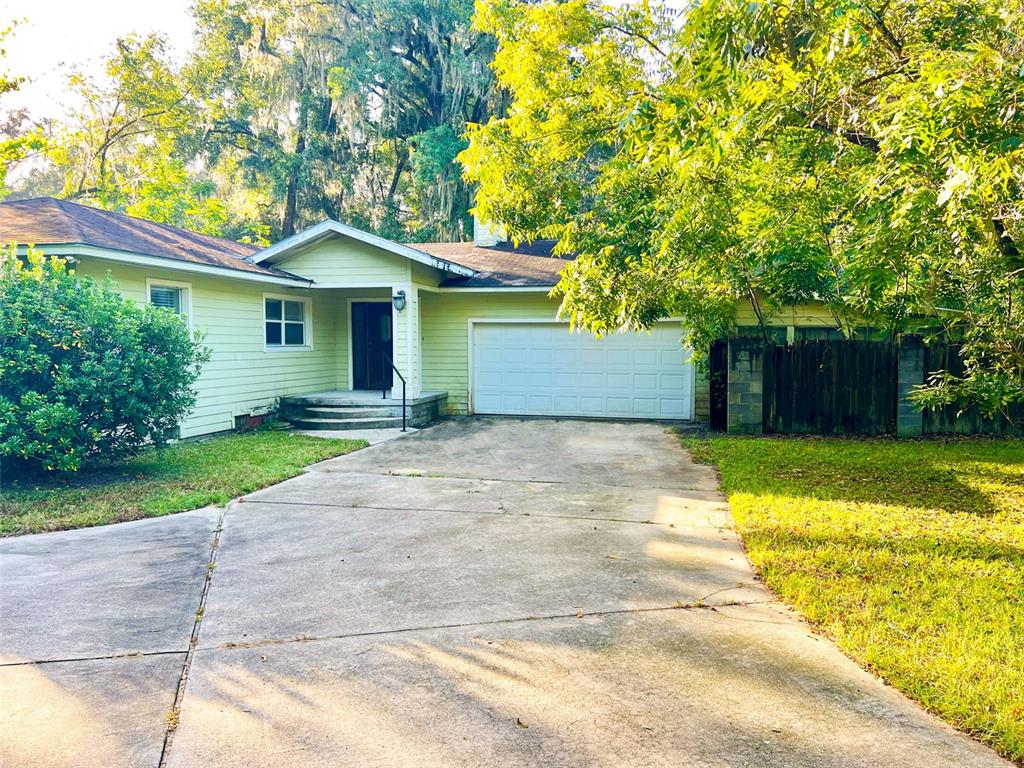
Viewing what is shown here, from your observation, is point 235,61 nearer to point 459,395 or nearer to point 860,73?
point 459,395

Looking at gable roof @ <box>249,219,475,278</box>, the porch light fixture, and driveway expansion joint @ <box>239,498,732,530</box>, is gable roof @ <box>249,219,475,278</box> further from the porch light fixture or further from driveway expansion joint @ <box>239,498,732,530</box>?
driveway expansion joint @ <box>239,498,732,530</box>

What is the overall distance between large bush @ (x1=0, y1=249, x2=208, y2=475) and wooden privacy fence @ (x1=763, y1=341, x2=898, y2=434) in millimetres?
8695

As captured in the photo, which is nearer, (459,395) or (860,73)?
(860,73)

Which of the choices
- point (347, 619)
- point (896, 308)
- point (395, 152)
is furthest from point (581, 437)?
point (395, 152)

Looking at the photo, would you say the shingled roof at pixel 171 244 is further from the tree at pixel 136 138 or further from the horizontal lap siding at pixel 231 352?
the tree at pixel 136 138

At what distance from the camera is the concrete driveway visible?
105 inches

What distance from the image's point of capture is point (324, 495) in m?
7.05

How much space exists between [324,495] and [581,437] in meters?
5.14

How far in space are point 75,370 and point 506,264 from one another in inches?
356

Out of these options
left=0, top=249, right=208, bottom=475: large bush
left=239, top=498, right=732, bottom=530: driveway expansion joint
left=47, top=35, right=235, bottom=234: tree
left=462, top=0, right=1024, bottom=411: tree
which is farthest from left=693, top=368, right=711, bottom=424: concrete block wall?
left=47, top=35, right=235, bottom=234: tree

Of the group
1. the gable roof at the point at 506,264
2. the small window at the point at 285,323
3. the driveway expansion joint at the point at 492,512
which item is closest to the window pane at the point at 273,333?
the small window at the point at 285,323

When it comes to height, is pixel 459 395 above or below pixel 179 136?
below

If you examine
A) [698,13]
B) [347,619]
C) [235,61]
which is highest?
[235,61]

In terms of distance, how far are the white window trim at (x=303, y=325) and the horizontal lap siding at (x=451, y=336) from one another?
2.24m
